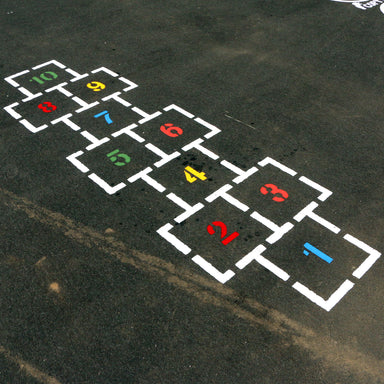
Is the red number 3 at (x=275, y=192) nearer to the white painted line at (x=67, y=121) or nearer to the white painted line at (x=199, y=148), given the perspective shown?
the white painted line at (x=199, y=148)

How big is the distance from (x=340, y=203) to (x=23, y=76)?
28.6ft

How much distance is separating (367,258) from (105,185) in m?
4.94

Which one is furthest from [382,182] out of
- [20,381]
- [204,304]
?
[20,381]

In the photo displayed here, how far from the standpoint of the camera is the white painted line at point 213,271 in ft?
22.0

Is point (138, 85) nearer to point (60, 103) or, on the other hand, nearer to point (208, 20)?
point (60, 103)

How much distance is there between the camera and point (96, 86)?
10.8 m

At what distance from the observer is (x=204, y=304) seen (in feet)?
21.0

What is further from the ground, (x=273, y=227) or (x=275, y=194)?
(x=275, y=194)

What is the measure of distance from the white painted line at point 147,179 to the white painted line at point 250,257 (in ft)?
6.98

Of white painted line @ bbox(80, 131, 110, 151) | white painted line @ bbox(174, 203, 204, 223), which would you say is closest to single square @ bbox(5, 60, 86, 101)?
white painted line @ bbox(80, 131, 110, 151)

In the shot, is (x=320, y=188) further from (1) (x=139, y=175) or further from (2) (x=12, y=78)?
(2) (x=12, y=78)

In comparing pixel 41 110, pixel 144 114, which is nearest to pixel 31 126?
pixel 41 110

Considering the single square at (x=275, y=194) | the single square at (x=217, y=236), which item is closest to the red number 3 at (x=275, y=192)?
the single square at (x=275, y=194)

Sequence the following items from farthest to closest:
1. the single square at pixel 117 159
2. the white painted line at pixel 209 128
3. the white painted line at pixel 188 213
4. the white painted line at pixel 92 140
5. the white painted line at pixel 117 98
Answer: the white painted line at pixel 117 98
the white painted line at pixel 209 128
the white painted line at pixel 92 140
the single square at pixel 117 159
the white painted line at pixel 188 213
